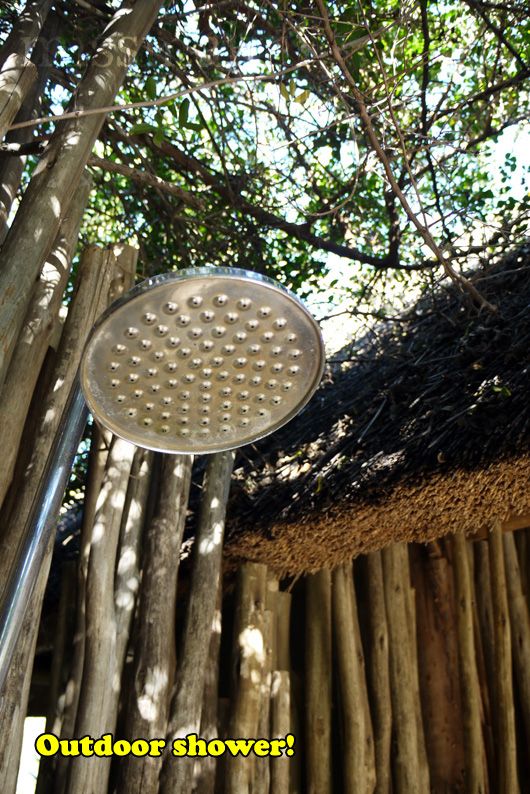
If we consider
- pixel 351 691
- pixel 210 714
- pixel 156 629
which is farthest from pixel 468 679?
pixel 156 629

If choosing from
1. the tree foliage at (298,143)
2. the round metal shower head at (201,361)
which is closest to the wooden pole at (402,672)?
the tree foliage at (298,143)

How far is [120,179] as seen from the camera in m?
5.19

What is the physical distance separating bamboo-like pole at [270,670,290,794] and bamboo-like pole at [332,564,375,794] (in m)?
0.28

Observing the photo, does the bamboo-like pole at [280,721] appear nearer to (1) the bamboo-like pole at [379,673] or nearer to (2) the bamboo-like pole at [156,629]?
(1) the bamboo-like pole at [379,673]

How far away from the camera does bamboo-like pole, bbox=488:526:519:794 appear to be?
4004 millimetres

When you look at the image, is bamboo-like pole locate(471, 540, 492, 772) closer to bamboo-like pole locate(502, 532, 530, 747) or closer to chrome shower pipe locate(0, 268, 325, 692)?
bamboo-like pole locate(502, 532, 530, 747)

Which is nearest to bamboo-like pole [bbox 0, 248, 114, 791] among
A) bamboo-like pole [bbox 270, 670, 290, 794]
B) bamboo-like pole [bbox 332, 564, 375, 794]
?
bamboo-like pole [bbox 270, 670, 290, 794]

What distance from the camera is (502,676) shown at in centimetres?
423

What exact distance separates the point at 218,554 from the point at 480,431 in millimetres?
1196

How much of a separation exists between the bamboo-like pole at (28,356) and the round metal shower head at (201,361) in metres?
0.77

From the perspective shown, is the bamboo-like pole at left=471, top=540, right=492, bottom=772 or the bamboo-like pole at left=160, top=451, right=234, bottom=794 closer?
the bamboo-like pole at left=160, top=451, right=234, bottom=794

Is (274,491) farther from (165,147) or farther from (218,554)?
(165,147)

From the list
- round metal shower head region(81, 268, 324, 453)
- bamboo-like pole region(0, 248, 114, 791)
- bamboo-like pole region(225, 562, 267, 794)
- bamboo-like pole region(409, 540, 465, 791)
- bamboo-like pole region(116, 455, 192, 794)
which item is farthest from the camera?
bamboo-like pole region(409, 540, 465, 791)

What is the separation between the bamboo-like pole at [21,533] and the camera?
2.30 meters
